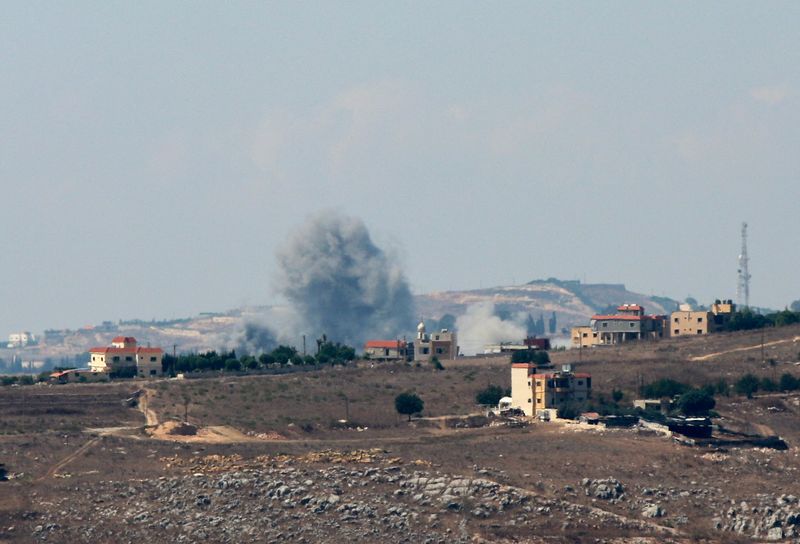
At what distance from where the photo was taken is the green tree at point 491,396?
518 feet

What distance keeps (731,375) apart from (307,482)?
67.9m

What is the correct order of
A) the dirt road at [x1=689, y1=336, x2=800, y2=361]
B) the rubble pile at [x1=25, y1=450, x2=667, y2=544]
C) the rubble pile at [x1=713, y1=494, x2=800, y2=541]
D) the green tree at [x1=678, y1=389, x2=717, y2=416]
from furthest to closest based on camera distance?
1. the dirt road at [x1=689, y1=336, x2=800, y2=361]
2. the green tree at [x1=678, y1=389, x2=717, y2=416]
3. the rubble pile at [x1=713, y1=494, x2=800, y2=541]
4. the rubble pile at [x1=25, y1=450, x2=667, y2=544]

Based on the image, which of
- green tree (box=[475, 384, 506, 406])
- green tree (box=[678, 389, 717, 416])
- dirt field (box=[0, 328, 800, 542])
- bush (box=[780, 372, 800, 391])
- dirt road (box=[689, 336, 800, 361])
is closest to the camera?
dirt field (box=[0, 328, 800, 542])

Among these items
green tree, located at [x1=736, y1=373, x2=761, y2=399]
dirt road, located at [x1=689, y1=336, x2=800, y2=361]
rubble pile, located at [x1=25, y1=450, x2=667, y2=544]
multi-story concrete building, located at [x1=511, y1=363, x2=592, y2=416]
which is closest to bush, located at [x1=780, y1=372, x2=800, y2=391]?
green tree, located at [x1=736, y1=373, x2=761, y2=399]

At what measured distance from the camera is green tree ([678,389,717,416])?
146 metres

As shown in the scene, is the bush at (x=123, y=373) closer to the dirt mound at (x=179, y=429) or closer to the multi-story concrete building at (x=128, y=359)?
the multi-story concrete building at (x=128, y=359)

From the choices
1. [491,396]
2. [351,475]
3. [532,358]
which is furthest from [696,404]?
[351,475]

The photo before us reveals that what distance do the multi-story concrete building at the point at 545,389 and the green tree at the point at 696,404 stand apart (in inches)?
398

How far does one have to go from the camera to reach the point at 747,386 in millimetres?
158250

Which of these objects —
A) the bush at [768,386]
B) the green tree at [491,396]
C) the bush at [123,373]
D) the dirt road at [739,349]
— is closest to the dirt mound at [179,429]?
the green tree at [491,396]

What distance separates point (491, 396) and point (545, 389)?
32.3ft

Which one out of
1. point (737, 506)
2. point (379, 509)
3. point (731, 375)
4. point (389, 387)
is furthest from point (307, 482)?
point (731, 375)

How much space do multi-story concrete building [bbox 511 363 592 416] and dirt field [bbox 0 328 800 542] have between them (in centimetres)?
619

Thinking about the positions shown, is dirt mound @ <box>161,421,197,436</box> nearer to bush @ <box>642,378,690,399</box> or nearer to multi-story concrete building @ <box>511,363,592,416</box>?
multi-story concrete building @ <box>511,363,592,416</box>
